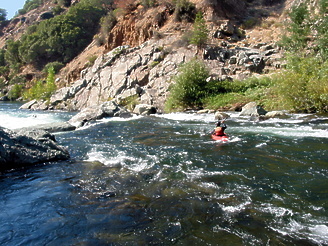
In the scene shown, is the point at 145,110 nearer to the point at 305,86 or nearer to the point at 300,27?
the point at 305,86

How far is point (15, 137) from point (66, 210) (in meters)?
4.46

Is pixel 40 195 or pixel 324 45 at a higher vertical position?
pixel 324 45

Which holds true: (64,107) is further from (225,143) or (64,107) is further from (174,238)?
(174,238)

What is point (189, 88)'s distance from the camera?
73.0 feet

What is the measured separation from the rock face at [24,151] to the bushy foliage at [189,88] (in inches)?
567

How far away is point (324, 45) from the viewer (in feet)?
62.3

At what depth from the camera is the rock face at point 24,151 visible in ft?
24.6

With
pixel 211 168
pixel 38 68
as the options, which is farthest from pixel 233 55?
pixel 38 68

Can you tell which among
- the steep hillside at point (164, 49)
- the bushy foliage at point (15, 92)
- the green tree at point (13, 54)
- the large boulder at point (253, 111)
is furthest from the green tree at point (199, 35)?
the green tree at point (13, 54)

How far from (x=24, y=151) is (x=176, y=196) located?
5.37 metres

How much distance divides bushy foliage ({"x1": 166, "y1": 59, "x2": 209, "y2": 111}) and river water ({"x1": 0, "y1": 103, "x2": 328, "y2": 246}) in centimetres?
1242

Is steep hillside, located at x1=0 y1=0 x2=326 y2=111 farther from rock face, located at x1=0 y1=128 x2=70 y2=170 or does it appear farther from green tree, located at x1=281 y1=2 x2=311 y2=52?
rock face, located at x1=0 y1=128 x2=70 y2=170

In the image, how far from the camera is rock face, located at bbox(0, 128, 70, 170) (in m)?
7.48

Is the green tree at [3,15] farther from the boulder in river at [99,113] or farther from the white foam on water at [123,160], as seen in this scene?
the white foam on water at [123,160]
